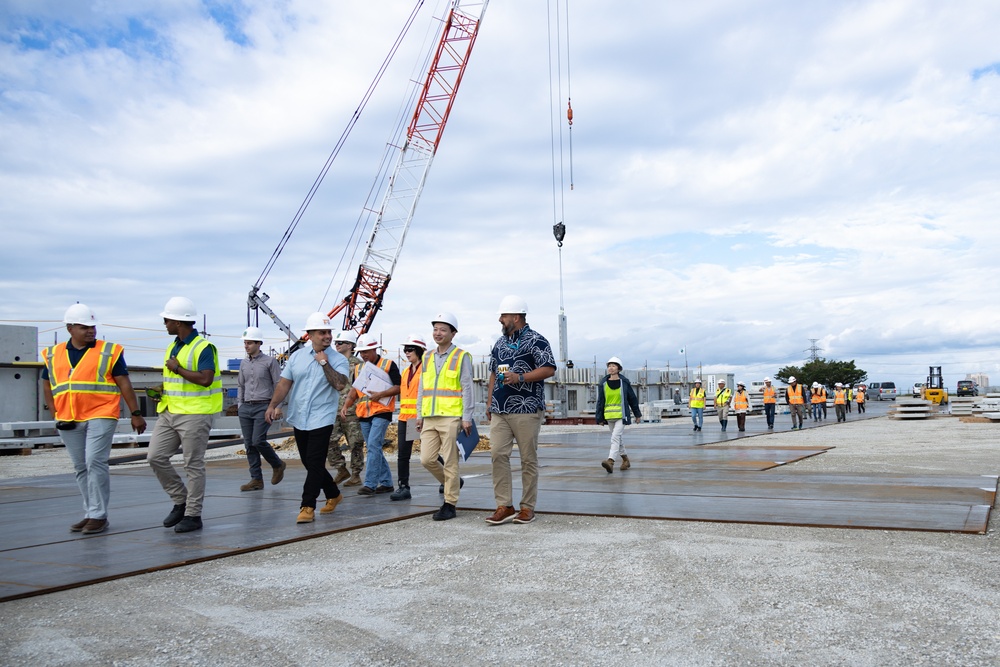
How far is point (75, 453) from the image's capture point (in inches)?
265

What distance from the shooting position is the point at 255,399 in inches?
384

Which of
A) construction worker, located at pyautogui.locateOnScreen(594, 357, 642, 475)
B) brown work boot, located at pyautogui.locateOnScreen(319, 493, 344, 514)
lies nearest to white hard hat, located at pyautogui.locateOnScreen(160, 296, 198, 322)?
brown work boot, located at pyautogui.locateOnScreen(319, 493, 344, 514)

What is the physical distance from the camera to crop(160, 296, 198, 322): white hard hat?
6820mm

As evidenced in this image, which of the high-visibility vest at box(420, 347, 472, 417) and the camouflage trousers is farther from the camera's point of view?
the camouflage trousers

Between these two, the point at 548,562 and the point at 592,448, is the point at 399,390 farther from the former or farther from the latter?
the point at 592,448

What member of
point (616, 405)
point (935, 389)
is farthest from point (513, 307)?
point (935, 389)

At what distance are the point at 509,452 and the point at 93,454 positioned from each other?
134 inches

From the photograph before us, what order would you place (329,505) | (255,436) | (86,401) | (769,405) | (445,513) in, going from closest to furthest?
(86,401) → (445,513) → (329,505) → (255,436) → (769,405)

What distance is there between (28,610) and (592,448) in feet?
43.7

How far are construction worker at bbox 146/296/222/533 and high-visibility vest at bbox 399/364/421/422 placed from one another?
2.25 m

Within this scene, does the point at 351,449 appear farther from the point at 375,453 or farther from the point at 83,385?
the point at 83,385

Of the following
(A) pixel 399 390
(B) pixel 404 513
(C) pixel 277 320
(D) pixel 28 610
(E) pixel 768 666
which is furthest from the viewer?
(C) pixel 277 320

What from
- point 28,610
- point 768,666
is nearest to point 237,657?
point 28,610

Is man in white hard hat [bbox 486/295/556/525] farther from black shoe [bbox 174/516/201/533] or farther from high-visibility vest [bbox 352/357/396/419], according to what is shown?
black shoe [bbox 174/516/201/533]
